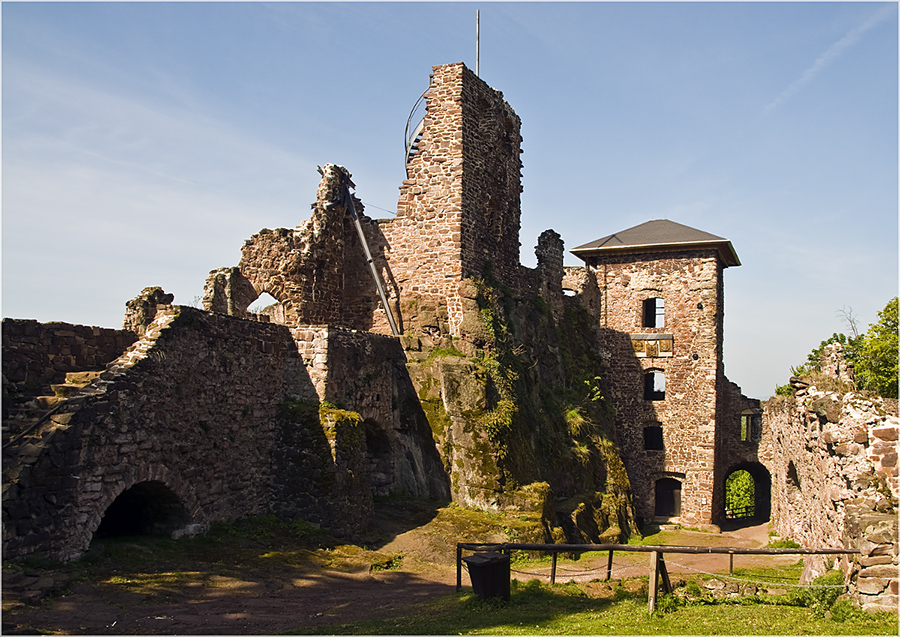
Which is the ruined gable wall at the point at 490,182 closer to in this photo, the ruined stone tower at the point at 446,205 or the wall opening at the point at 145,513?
the ruined stone tower at the point at 446,205

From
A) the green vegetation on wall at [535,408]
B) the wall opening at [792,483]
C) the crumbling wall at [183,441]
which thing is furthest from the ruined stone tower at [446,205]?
the wall opening at [792,483]

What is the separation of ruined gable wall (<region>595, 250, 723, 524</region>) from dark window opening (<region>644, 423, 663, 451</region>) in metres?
0.25

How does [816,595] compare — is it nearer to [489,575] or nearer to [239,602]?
[489,575]

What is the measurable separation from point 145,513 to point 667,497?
2054cm

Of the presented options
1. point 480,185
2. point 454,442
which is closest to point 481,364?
point 454,442

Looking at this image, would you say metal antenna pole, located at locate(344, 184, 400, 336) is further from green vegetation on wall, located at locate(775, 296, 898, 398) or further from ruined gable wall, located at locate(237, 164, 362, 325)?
green vegetation on wall, located at locate(775, 296, 898, 398)

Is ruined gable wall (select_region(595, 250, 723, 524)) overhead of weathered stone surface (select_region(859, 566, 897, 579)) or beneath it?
overhead

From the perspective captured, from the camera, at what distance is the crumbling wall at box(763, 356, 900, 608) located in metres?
9.40

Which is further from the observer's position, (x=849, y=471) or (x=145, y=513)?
(x=145, y=513)

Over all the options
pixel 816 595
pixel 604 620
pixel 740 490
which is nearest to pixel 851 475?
pixel 816 595

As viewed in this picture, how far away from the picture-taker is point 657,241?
2816 cm

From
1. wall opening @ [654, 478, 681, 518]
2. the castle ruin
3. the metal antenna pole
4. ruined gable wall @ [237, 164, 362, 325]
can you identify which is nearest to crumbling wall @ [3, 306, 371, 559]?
the castle ruin

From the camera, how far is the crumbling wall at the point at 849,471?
30.8ft

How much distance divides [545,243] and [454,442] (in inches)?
404
